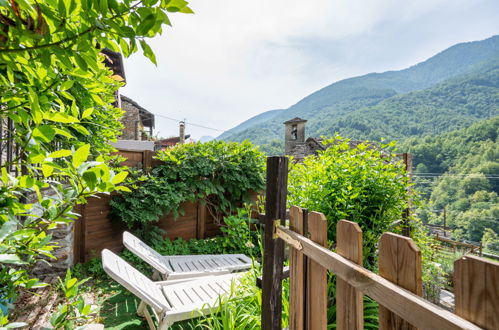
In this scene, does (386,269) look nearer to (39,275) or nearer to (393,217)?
(393,217)

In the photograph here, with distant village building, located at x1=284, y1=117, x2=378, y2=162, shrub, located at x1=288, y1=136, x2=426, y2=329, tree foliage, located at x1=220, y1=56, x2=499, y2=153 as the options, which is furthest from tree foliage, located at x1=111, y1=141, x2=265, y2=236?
tree foliage, located at x1=220, y1=56, x2=499, y2=153

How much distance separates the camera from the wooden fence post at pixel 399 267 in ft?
2.24

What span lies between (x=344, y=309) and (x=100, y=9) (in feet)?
3.95

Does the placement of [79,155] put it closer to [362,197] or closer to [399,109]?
[362,197]

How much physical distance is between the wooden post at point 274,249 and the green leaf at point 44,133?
105cm

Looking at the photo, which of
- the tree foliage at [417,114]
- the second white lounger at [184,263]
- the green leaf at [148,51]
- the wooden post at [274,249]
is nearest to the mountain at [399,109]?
the tree foliage at [417,114]

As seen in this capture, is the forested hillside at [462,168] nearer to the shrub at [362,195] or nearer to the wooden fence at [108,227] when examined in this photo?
the wooden fence at [108,227]

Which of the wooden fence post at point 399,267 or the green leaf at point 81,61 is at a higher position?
the green leaf at point 81,61

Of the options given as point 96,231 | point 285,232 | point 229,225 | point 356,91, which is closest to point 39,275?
point 96,231

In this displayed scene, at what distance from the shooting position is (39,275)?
116 inches

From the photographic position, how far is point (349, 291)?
924 millimetres

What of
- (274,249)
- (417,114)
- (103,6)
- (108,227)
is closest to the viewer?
(103,6)

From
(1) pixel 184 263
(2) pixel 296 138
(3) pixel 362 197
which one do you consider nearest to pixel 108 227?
(1) pixel 184 263

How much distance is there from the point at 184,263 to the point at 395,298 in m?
3.19
